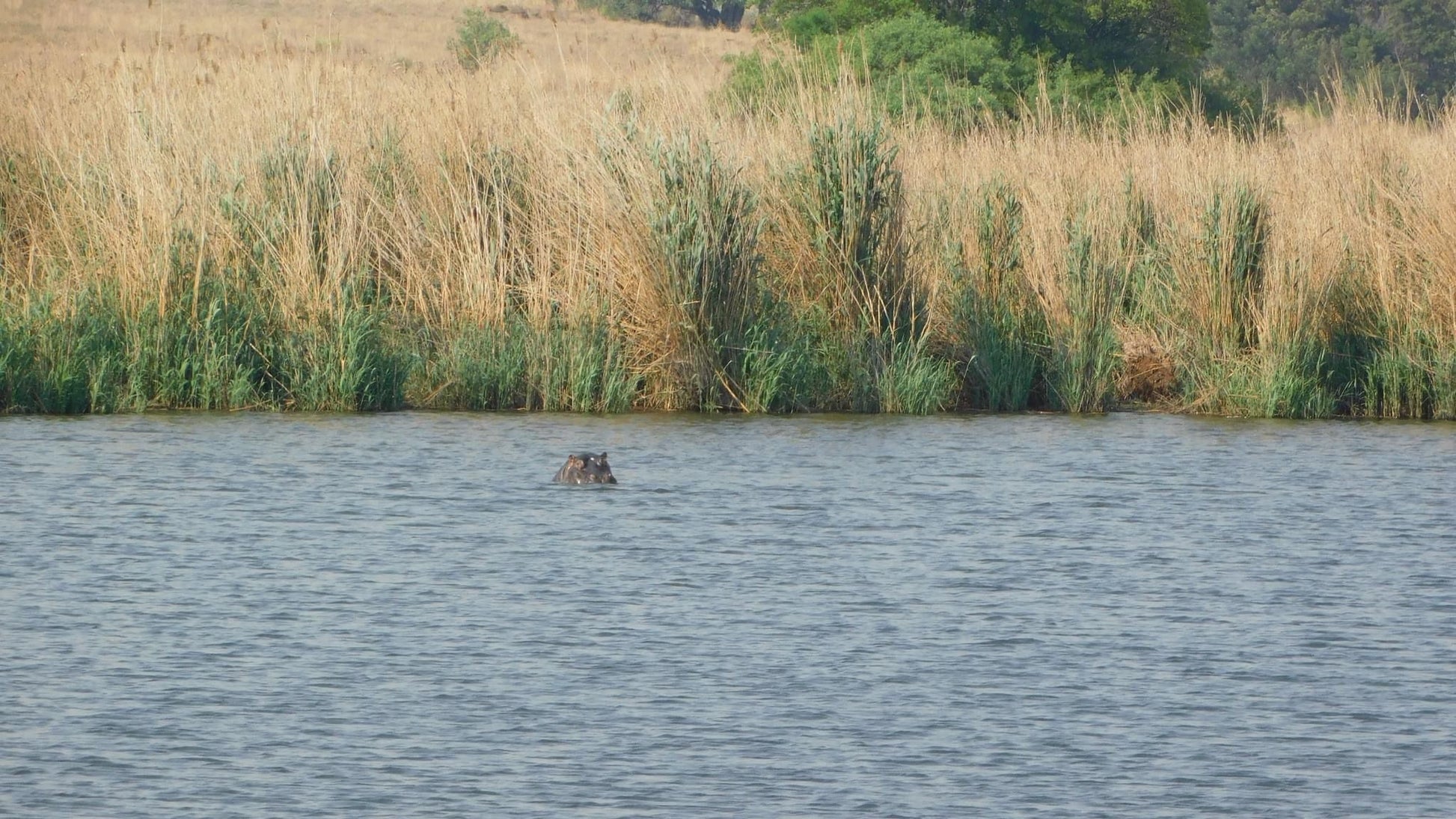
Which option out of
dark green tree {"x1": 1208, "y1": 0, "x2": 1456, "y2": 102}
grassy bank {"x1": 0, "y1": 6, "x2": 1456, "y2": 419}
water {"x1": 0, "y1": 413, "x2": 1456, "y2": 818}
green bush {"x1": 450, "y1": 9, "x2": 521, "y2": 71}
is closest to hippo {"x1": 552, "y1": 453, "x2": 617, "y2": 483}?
water {"x1": 0, "y1": 413, "x2": 1456, "y2": 818}

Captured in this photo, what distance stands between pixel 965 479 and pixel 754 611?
320 centimetres

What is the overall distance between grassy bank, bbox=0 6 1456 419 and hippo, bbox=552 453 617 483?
2792 mm

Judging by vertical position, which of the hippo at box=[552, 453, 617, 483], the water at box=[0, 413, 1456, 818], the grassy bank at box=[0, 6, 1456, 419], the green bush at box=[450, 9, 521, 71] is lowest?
the water at box=[0, 413, 1456, 818]

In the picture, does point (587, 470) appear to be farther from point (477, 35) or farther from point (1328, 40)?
point (1328, 40)

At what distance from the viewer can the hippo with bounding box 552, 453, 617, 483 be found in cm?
1043

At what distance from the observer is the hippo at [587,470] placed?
10.4 m

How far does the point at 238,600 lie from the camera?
8000 mm

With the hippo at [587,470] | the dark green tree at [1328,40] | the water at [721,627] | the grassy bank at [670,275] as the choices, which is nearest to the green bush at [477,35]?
the dark green tree at [1328,40]

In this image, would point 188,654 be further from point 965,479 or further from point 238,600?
point 965,479

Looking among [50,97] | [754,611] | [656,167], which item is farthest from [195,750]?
[50,97]

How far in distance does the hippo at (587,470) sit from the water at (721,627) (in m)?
0.08

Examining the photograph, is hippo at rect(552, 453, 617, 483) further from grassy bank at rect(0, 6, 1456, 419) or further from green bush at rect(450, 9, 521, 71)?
green bush at rect(450, 9, 521, 71)

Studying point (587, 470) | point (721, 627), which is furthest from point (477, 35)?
point (721, 627)

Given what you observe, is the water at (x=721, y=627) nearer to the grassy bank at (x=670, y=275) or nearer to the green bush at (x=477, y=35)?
the grassy bank at (x=670, y=275)
